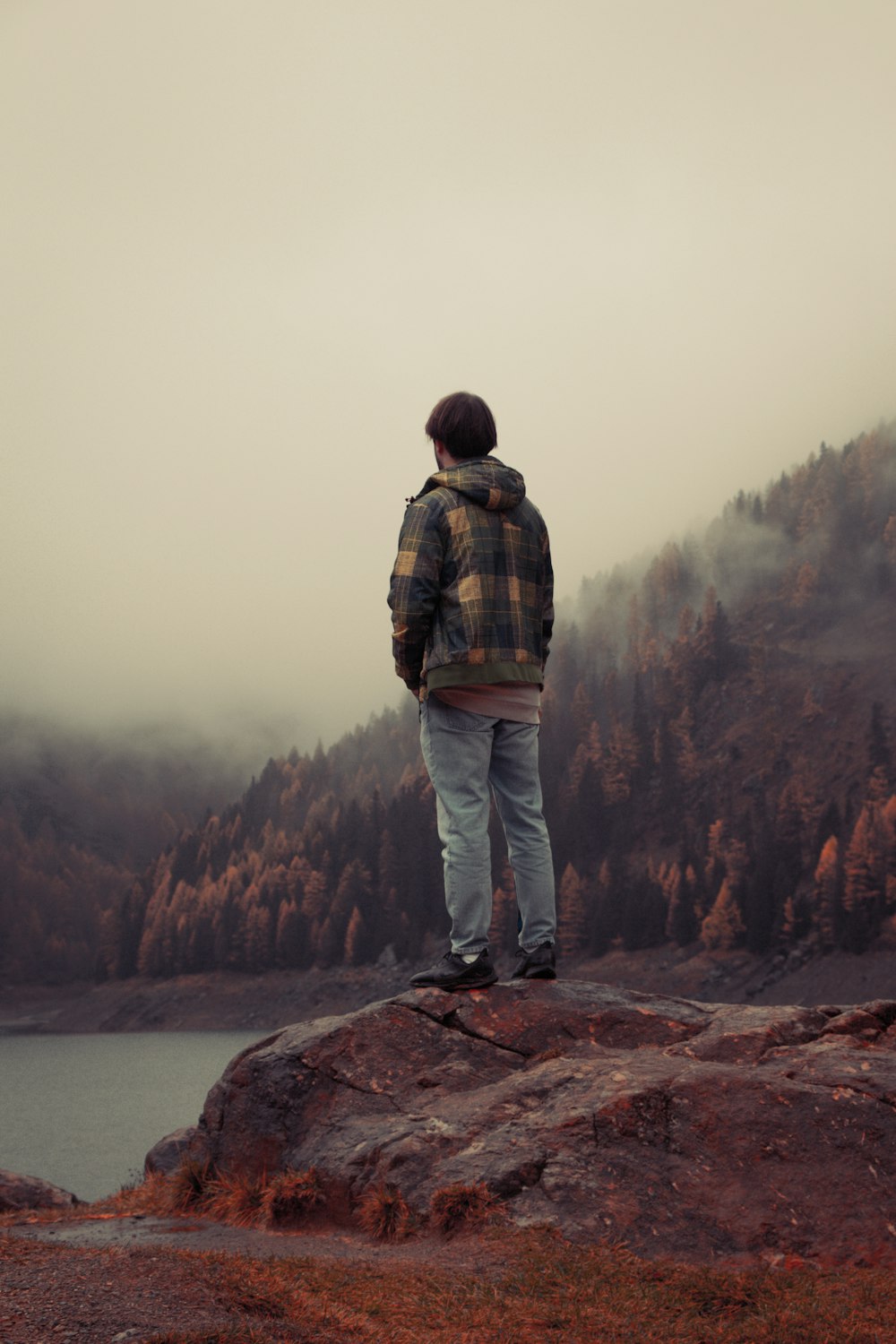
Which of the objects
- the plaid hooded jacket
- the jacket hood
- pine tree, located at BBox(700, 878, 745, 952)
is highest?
the jacket hood

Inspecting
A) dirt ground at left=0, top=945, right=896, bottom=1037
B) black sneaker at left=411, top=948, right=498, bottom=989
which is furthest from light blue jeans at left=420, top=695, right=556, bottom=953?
dirt ground at left=0, top=945, right=896, bottom=1037

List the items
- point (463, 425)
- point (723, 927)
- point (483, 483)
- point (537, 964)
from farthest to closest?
point (723, 927) → point (537, 964) → point (463, 425) → point (483, 483)

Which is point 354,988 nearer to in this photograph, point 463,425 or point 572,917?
point 572,917

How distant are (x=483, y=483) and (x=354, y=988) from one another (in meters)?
159

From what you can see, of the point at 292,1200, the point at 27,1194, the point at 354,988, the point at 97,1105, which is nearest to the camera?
the point at 292,1200

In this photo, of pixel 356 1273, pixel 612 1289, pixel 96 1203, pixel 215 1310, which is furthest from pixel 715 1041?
pixel 96 1203

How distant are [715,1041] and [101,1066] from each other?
4018 inches

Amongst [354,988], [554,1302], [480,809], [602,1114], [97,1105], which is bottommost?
[354,988]

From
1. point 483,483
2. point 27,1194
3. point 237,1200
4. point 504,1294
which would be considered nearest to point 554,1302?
point 504,1294

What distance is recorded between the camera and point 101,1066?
9850cm

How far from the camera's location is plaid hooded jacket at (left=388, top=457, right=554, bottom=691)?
842 centimetres

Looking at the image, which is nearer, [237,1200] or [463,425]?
[237,1200]

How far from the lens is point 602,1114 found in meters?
7.23

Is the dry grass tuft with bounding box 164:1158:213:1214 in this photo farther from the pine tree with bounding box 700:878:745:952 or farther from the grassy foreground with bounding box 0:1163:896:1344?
the pine tree with bounding box 700:878:745:952
